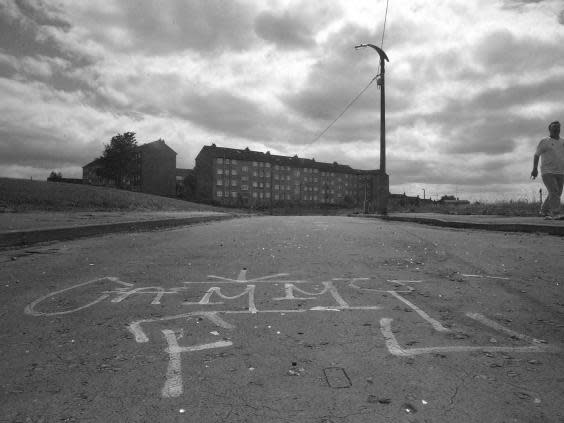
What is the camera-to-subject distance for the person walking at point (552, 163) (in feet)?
33.4

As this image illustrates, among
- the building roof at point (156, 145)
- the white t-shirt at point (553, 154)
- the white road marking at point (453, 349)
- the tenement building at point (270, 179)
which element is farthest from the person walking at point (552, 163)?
the building roof at point (156, 145)

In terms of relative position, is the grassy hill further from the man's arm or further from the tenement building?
the tenement building

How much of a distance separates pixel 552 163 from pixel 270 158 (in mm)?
113456

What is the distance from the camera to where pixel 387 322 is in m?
3.35

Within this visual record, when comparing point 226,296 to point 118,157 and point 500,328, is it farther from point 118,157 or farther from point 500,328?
point 118,157

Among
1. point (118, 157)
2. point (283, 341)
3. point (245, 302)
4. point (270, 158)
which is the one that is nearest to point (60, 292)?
point (245, 302)

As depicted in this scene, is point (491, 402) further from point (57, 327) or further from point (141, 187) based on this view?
point (141, 187)

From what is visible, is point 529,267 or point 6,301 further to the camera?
point 529,267

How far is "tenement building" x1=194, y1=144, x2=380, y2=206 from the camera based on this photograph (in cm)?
10900

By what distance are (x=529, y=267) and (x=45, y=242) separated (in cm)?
798

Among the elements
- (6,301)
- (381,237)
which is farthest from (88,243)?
(381,237)

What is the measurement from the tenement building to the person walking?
85.6 metres

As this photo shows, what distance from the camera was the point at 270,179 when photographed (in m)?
122

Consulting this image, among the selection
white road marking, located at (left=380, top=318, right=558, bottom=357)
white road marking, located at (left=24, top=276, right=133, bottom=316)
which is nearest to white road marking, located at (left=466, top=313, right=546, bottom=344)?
white road marking, located at (left=380, top=318, right=558, bottom=357)
